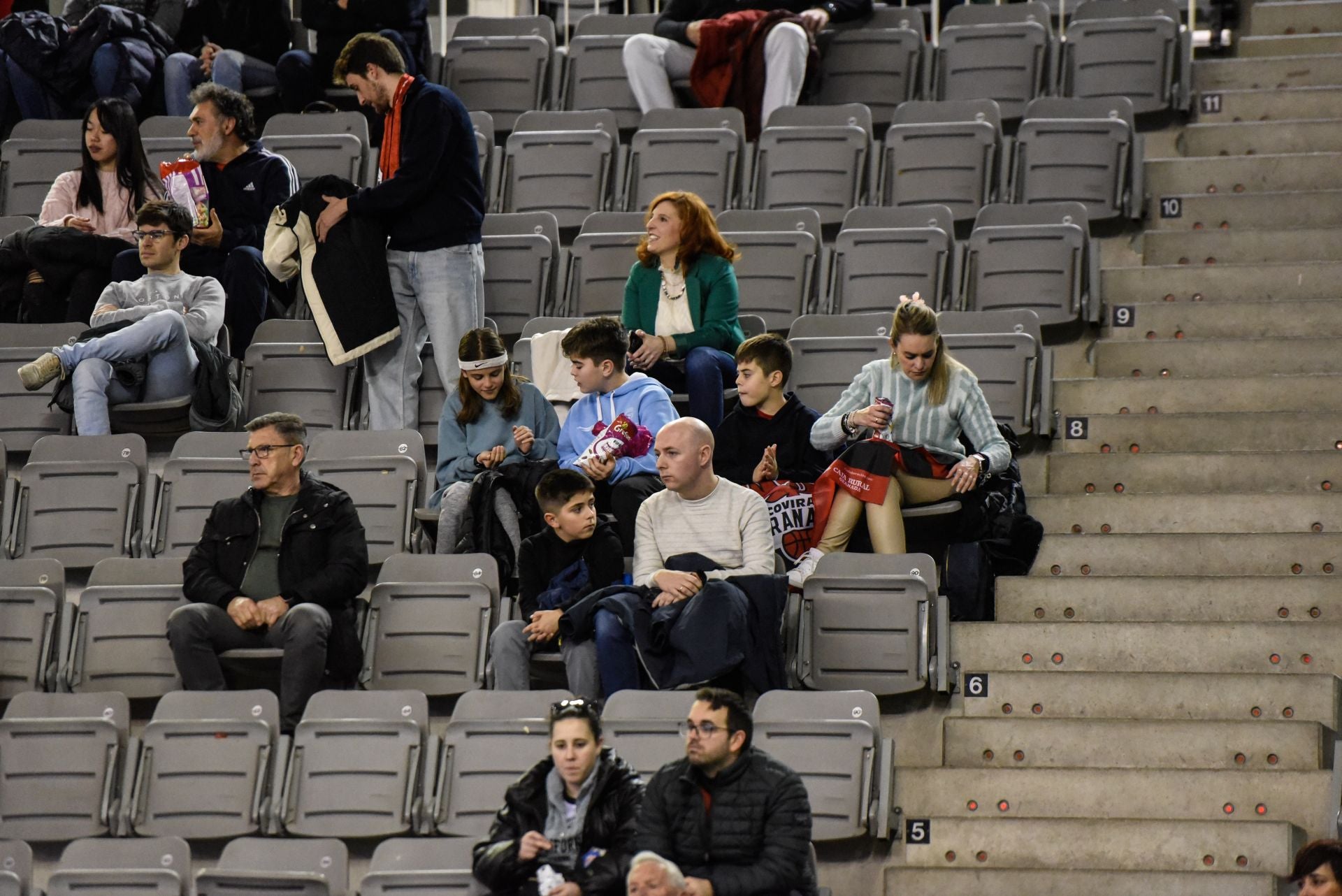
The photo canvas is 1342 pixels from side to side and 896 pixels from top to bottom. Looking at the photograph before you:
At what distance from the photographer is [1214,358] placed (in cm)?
679

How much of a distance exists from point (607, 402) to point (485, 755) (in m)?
1.31

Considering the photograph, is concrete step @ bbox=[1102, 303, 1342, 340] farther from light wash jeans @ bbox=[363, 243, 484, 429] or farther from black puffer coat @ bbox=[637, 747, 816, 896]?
black puffer coat @ bbox=[637, 747, 816, 896]

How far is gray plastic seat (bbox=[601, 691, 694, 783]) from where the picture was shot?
510 cm

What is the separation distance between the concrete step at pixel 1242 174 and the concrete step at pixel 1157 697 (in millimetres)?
2551

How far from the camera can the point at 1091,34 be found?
320 inches

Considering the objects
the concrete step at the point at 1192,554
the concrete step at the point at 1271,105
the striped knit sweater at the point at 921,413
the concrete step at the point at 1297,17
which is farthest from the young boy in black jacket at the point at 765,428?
the concrete step at the point at 1297,17

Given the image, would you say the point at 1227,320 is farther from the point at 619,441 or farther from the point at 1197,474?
the point at 619,441

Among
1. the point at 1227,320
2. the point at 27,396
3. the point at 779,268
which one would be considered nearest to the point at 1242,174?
the point at 1227,320

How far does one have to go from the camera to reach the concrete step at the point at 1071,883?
4945mm

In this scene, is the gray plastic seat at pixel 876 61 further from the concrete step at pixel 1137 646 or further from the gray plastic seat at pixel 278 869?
the gray plastic seat at pixel 278 869

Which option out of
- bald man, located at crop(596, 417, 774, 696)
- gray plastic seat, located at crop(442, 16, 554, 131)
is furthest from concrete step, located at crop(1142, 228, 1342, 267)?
gray plastic seat, located at crop(442, 16, 554, 131)

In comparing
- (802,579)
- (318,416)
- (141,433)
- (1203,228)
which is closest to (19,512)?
(141,433)

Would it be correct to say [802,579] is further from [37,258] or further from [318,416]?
[37,258]

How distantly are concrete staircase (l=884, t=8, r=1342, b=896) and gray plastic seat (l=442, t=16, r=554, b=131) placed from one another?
2.63 metres
